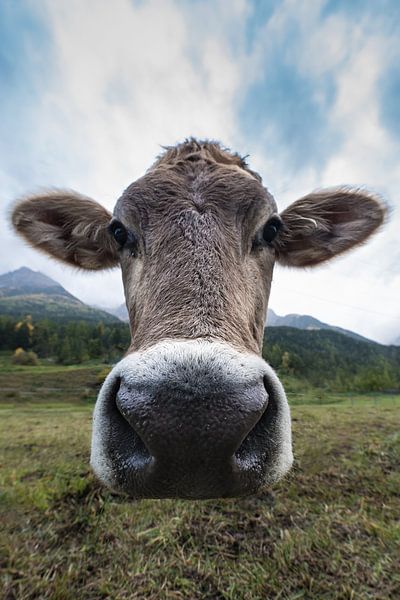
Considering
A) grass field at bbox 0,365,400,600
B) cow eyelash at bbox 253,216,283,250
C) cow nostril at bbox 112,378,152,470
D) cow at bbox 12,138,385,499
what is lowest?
grass field at bbox 0,365,400,600

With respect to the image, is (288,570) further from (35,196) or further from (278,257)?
(35,196)

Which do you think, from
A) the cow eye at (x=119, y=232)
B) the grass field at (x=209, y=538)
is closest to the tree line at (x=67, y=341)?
the grass field at (x=209, y=538)

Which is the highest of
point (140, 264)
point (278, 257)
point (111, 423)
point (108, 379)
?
point (278, 257)

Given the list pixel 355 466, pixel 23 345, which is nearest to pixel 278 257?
pixel 355 466

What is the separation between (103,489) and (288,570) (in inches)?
103

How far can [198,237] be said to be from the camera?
2664 mm

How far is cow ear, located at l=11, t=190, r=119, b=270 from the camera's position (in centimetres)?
494

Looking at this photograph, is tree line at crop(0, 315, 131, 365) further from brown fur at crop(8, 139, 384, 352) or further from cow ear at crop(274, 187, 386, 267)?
cow ear at crop(274, 187, 386, 267)

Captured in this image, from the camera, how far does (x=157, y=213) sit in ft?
9.95

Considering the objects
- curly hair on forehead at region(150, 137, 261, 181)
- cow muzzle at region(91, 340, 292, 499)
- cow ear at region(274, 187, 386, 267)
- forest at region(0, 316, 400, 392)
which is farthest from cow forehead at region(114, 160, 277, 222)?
forest at region(0, 316, 400, 392)

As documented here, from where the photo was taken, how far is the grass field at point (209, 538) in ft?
9.36


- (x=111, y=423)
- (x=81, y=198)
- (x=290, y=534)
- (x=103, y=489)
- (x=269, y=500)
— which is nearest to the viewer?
(x=111, y=423)

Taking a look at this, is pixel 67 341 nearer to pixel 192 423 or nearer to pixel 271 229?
pixel 271 229

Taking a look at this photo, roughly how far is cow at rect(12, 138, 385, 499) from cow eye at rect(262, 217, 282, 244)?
0.05ft
